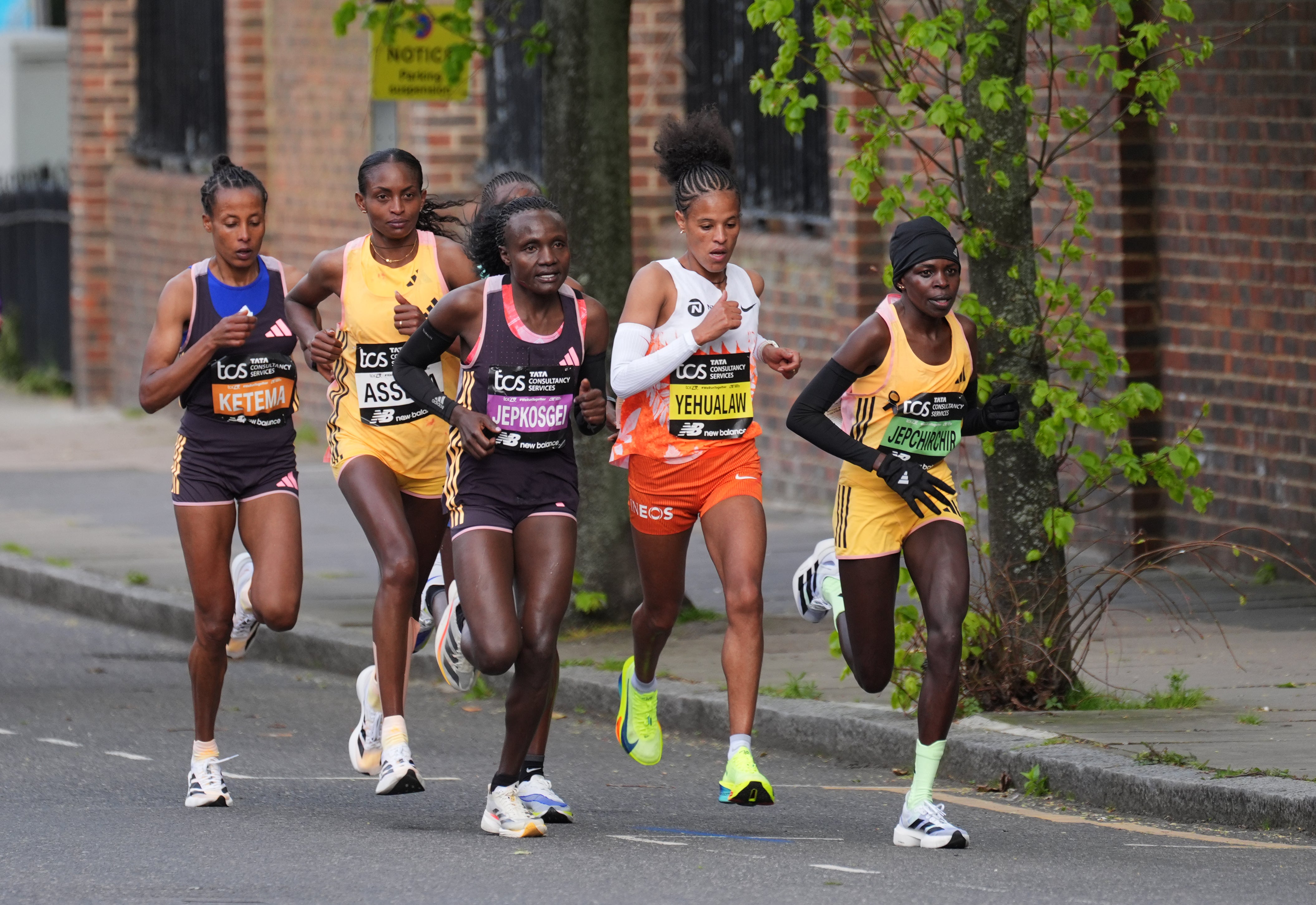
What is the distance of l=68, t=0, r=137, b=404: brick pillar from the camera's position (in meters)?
22.9

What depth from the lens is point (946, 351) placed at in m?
7.05

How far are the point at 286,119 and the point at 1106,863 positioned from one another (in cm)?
1448

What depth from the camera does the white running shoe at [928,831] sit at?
6715 mm

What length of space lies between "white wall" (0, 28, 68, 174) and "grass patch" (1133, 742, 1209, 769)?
26.4m

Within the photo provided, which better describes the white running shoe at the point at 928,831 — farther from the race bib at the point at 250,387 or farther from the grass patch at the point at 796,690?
the race bib at the point at 250,387

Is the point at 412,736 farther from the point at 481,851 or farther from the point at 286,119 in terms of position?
the point at 286,119

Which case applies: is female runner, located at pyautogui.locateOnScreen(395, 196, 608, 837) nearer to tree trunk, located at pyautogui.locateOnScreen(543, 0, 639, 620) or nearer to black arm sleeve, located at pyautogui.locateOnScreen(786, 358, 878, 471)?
black arm sleeve, located at pyautogui.locateOnScreen(786, 358, 878, 471)

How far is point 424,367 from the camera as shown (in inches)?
284

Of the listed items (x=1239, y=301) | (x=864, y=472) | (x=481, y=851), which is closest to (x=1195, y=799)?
(x=864, y=472)

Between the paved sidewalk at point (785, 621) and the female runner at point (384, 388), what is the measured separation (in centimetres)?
204

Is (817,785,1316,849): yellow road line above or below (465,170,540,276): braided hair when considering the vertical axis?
below

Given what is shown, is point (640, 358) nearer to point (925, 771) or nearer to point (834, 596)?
point (834, 596)

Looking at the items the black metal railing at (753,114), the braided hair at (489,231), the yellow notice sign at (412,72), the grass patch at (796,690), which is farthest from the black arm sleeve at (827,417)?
the black metal railing at (753,114)

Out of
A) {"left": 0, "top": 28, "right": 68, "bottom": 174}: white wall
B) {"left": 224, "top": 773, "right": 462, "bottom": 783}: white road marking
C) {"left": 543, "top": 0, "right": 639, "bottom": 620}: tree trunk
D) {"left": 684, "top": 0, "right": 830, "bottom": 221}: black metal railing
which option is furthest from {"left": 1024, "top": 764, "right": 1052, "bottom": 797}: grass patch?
{"left": 0, "top": 28, "right": 68, "bottom": 174}: white wall
